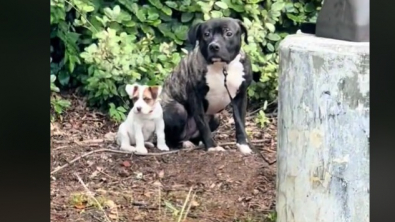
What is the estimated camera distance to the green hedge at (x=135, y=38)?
127 inches

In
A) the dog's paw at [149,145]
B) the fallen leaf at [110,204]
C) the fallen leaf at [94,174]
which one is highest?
the dog's paw at [149,145]

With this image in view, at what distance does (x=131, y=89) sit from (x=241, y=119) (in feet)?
1.37

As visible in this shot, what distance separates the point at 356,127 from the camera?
324 centimetres

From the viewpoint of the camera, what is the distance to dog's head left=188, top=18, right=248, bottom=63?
326cm

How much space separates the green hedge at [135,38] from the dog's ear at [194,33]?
2cm

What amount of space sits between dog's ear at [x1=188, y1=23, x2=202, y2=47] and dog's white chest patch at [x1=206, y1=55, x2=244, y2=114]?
116 millimetres

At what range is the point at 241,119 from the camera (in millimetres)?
3322

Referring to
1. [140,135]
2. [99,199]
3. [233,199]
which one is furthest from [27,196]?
[233,199]

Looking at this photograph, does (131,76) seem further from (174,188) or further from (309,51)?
(309,51)

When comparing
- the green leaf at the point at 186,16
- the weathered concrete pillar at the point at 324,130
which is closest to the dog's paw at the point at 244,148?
the weathered concrete pillar at the point at 324,130

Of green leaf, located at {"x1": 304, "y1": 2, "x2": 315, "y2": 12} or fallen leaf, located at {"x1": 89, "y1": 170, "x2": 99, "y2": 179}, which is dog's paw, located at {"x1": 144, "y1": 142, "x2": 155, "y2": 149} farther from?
green leaf, located at {"x1": 304, "y1": 2, "x2": 315, "y2": 12}

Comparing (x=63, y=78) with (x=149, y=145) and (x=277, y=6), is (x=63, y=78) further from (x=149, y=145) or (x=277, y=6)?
(x=277, y=6)

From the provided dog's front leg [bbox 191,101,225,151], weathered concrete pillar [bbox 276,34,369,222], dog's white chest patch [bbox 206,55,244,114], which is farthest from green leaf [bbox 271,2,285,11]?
dog's front leg [bbox 191,101,225,151]

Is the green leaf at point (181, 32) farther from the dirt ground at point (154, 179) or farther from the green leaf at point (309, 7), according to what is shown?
the green leaf at point (309, 7)
